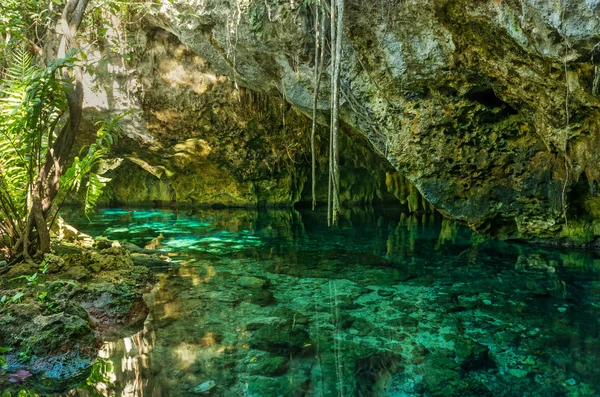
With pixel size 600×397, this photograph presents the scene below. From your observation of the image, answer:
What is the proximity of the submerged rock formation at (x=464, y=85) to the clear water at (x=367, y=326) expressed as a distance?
85cm

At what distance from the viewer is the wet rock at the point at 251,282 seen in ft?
15.1

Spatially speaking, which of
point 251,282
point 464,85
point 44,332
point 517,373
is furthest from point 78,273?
point 464,85

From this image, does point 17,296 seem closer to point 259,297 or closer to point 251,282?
point 259,297

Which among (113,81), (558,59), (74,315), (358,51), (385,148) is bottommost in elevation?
(74,315)

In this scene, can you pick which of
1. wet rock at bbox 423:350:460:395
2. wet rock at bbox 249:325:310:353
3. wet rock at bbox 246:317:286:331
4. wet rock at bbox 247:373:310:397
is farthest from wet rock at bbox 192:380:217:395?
wet rock at bbox 423:350:460:395

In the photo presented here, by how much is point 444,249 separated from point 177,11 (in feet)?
18.6

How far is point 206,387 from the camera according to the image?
249 centimetres

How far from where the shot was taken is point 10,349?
2816 millimetres

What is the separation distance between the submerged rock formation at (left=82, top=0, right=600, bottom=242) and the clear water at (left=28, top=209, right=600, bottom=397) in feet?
→ 2.80

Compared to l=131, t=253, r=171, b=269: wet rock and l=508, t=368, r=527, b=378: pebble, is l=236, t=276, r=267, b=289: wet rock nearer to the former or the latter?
l=131, t=253, r=171, b=269: wet rock

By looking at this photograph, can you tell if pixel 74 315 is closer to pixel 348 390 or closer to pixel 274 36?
pixel 348 390

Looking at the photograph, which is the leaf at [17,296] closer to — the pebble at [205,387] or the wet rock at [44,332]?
the wet rock at [44,332]

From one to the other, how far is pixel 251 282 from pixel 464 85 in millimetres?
3587

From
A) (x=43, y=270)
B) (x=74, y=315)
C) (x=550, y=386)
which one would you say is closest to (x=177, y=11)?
(x=43, y=270)
